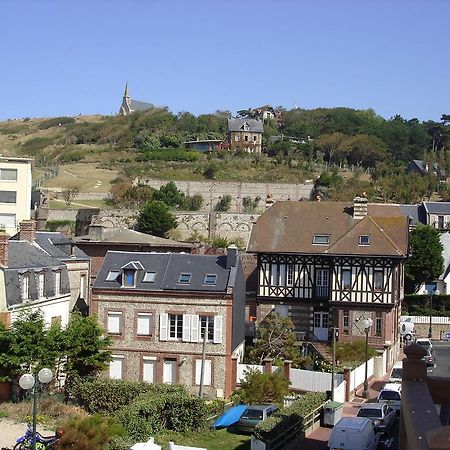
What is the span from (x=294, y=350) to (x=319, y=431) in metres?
9.92

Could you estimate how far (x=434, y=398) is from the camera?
12.6m

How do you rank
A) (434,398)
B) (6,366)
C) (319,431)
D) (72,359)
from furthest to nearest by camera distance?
(72,359)
(6,366)
(319,431)
(434,398)

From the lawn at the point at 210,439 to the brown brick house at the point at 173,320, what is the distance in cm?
593

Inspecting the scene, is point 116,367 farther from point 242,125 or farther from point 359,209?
point 242,125

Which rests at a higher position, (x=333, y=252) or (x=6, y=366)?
(x=333, y=252)

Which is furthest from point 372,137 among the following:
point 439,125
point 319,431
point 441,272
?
point 319,431

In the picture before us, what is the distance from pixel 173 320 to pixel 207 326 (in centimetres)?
131

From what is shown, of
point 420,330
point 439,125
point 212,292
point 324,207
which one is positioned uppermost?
point 439,125

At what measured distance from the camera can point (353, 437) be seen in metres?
18.7

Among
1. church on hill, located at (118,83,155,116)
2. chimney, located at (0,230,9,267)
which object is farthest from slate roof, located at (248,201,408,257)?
church on hill, located at (118,83,155,116)

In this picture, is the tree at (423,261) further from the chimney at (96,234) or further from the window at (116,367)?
the window at (116,367)

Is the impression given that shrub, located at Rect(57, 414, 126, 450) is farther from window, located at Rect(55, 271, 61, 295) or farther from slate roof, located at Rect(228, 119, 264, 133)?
slate roof, located at Rect(228, 119, 264, 133)

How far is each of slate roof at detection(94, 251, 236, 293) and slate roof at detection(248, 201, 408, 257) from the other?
640 cm

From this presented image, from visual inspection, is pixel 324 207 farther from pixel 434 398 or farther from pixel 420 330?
pixel 434 398
